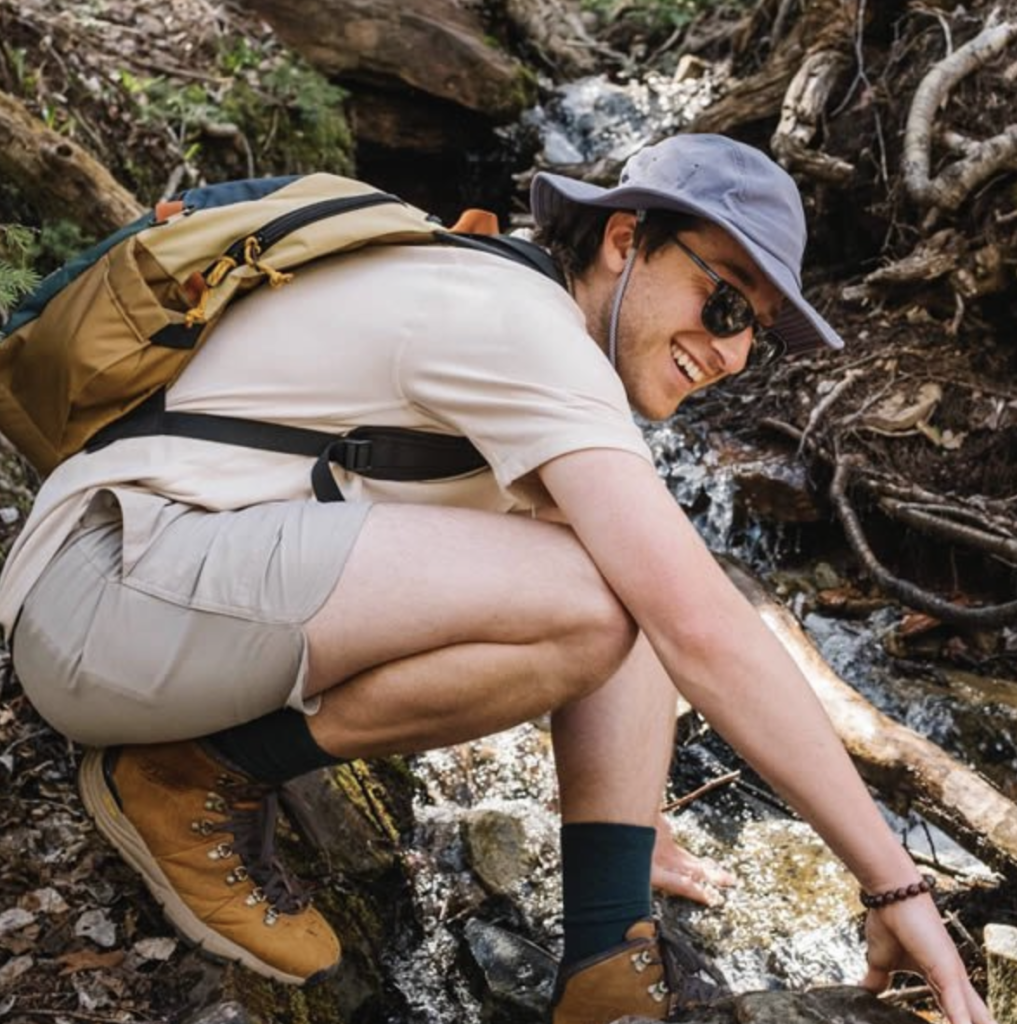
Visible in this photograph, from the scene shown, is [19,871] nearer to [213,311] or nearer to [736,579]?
[213,311]

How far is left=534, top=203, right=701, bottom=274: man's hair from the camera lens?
1994 millimetres

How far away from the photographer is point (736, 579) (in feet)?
12.9

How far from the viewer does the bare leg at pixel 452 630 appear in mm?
1787

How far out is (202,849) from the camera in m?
1.98

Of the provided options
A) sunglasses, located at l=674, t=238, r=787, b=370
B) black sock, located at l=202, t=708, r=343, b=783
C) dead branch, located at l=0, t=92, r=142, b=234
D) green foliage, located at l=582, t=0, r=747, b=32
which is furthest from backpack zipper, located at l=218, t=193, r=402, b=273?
green foliage, located at l=582, t=0, r=747, b=32

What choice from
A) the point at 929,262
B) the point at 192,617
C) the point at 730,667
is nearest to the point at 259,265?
the point at 192,617

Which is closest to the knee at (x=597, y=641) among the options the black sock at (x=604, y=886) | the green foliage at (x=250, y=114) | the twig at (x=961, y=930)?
the black sock at (x=604, y=886)

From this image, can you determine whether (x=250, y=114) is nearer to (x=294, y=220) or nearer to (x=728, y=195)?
(x=294, y=220)

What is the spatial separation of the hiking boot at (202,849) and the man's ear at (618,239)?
4.17ft

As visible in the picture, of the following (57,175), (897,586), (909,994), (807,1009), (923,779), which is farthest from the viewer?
(897,586)

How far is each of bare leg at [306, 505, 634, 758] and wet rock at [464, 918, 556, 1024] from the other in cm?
83

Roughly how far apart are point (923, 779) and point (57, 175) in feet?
12.3

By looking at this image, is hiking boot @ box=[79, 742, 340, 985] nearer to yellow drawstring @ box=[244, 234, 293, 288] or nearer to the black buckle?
the black buckle

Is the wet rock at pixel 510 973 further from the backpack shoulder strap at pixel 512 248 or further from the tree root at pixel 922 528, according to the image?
the tree root at pixel 922 528
